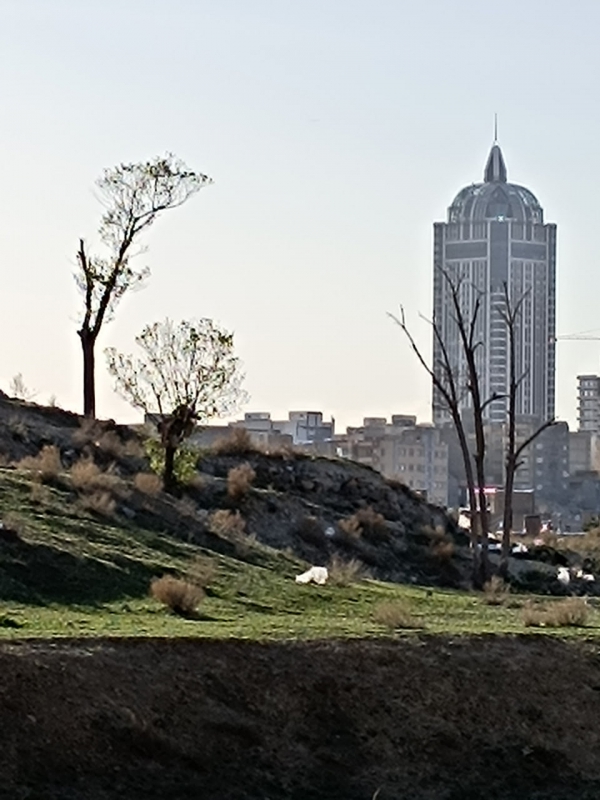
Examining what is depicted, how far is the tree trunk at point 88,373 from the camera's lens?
56031 mm

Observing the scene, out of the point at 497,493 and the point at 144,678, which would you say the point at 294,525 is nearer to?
the point at 144,678

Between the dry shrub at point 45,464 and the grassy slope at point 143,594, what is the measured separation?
4.27 feet

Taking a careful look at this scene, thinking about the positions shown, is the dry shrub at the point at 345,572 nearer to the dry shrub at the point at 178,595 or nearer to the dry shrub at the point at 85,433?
the dry shrub at the point at 178,595

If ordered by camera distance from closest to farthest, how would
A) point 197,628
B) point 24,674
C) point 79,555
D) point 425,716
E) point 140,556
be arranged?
point 24,674
point 425,716
point 197,628
point 79,555
point 140,556

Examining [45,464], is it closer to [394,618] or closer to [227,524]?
[227,524]

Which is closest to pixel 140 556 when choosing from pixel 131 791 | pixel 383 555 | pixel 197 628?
pixel 197 628

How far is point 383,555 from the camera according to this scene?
4781cm

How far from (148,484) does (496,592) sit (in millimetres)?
7725

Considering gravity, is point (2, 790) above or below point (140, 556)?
below

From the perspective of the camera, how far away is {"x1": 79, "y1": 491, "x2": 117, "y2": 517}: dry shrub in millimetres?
37094

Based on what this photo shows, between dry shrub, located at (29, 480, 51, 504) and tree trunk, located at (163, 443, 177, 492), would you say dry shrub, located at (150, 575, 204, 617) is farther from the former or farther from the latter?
tree trunk, located at (163, 443, 177, 492)

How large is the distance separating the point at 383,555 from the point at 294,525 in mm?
2092

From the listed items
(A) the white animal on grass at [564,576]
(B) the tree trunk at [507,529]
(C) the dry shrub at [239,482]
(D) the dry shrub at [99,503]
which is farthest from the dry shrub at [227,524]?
(A) the white animal on grass at [564,576]

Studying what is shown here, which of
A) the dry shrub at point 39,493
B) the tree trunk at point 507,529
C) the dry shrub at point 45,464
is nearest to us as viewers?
the dry shrub at point 39,493
